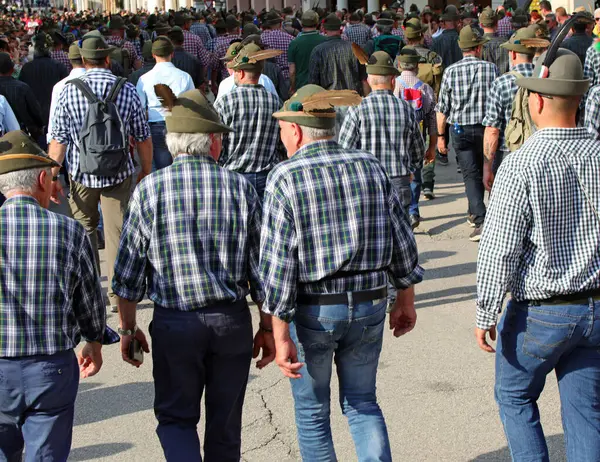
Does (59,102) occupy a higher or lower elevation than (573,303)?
higher

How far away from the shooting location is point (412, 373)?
5.81 m

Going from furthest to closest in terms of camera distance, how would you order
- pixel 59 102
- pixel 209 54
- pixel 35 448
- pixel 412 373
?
pixel 209 54 < pixel 59 102 < pixel 412 373 < pixel 35 448

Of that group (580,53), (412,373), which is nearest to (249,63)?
(412,373)

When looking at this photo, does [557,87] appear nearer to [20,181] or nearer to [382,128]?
[20,181]

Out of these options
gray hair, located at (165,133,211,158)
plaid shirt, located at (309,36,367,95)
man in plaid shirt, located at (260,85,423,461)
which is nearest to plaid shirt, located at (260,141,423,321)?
man in plaid shirt, located at (260,85,423,461)

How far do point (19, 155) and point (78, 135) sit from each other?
288cm

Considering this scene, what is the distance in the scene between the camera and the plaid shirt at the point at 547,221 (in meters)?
3.55

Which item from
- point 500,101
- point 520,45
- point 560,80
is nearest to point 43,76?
point 500,101

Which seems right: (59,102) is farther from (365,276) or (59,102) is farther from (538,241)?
(538,241)

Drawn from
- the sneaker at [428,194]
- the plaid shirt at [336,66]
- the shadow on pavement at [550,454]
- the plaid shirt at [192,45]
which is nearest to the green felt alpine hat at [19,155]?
the shadow on pavement at [550,454]

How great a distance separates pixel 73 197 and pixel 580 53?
7.36 m

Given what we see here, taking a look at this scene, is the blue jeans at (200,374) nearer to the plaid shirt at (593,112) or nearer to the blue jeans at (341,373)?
the blue jeans at (341,373)

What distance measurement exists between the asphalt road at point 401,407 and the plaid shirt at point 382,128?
4.07ft

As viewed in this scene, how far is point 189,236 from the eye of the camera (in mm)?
3797
